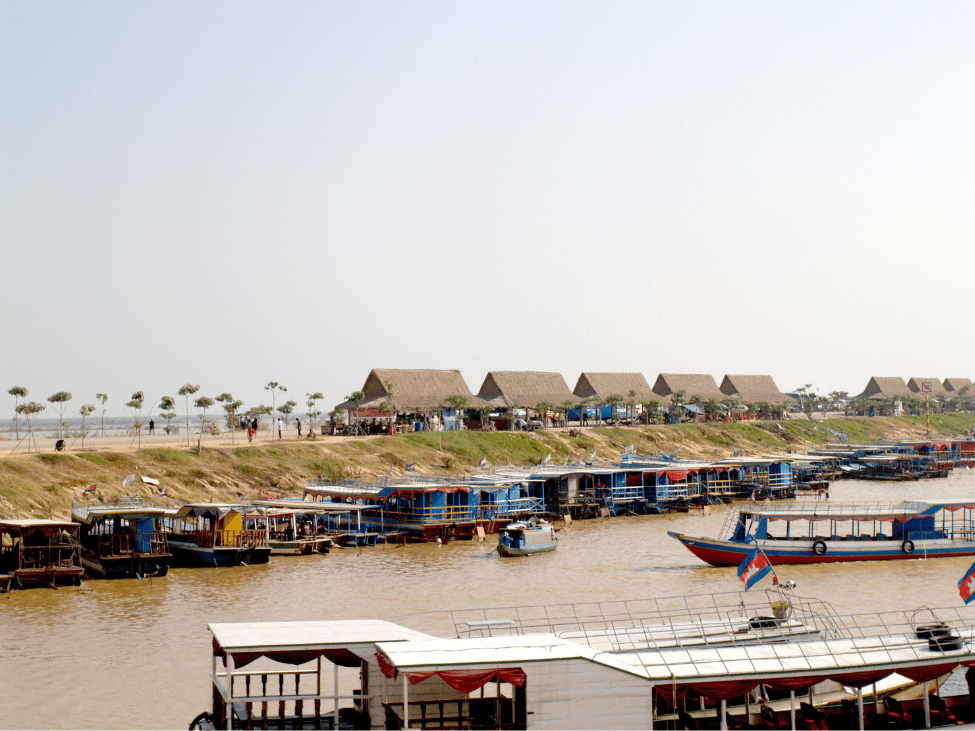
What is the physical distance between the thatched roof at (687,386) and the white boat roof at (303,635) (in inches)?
4267

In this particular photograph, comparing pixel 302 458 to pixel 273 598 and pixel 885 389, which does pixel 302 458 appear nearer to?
pixel 273 598

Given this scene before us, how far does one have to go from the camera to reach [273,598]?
34812 millimetres

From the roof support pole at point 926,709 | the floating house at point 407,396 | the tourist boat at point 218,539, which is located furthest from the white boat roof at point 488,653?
the floating house at point 407,396

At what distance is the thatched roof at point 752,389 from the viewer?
135875mm

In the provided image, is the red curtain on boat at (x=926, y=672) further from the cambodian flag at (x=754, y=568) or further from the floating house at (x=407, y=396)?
the floating house at (x=407, y=396)

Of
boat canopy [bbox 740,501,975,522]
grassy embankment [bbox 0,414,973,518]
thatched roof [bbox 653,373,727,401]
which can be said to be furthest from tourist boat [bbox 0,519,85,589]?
thatched roof [bbox 653,373,727,401]

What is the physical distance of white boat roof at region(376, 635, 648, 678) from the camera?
1542 cm

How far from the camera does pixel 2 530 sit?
3822 centimetres

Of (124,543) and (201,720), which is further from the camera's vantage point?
(124,543)

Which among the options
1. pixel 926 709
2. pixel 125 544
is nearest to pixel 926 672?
pixel 926 709

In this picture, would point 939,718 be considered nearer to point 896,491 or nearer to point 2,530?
point 2,530

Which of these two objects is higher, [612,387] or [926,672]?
[612,387]

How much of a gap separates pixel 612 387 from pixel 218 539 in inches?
3066

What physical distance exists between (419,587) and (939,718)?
21920 millimetres
